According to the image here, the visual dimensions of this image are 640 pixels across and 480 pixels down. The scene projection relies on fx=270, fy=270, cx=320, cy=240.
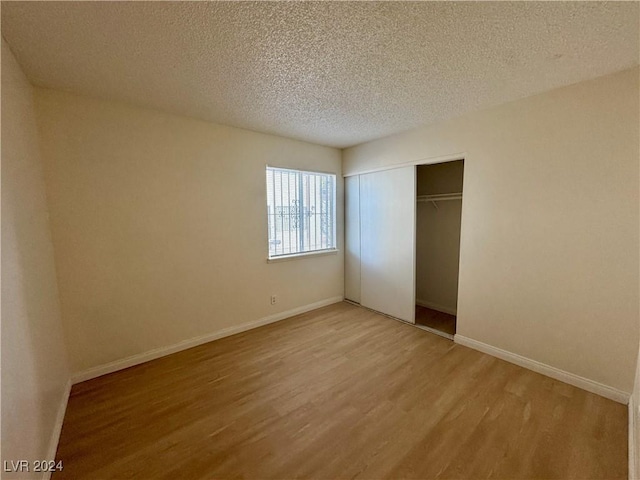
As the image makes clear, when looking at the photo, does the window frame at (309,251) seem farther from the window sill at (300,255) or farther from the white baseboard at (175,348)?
the white baseboard at (175,348)

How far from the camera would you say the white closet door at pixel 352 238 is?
3982 mm

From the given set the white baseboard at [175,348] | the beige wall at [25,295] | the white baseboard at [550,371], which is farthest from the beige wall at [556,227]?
the beige wall at [25,295]

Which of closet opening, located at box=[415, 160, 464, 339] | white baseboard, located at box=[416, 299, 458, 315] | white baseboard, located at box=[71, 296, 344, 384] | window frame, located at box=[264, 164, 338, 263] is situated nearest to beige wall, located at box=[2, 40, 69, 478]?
white baseboard, located at box=[71, 296, 344, 384]

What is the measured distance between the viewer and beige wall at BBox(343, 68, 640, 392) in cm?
192

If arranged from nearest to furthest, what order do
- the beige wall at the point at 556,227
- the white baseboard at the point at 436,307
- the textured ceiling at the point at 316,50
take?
the textured ceiling at the point at 316,50 < the beige wall at the point at 556,227 < the white baseboard at the point at 436,307

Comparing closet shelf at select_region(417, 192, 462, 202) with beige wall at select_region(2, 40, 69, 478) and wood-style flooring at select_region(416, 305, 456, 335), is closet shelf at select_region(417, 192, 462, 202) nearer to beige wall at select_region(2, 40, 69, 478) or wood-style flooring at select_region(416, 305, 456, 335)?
wood-style flooring at select_region(416, 305, 456, 335)

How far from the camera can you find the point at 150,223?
2.54m

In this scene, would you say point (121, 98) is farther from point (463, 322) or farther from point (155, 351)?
point (463, 322)

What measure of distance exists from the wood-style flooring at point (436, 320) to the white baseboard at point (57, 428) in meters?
3.36

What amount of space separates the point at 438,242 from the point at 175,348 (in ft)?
11.7

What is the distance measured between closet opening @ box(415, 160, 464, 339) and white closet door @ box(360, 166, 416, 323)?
454 mm

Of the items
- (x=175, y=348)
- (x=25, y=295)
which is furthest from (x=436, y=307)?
(x=25, y=295)

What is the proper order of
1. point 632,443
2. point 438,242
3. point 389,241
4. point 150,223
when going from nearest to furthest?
point 632,443, point 150,223, point 389,241, point 438,242

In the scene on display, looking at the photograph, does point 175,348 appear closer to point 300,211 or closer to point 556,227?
point 300,211
